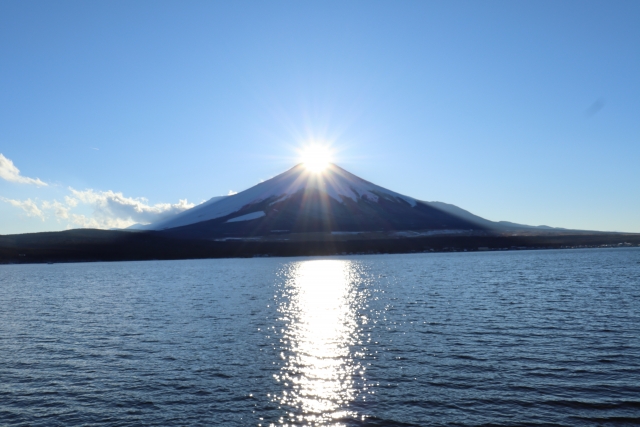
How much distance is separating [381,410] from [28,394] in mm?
17895

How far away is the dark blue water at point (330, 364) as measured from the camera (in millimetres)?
21016

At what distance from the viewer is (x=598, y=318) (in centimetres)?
4138

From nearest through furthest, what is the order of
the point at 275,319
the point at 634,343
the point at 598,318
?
the point at 634,343 → the point at 598,318 → the point at 275,319

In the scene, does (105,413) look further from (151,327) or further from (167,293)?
(167,293)

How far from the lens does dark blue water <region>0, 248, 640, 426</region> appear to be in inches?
827

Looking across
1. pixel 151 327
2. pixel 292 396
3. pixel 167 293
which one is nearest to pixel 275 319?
pixel 151 327

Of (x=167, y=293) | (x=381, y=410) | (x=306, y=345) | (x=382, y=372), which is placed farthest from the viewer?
(x=167, y=293)

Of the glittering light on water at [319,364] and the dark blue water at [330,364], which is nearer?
the dark blue water at [330,364]

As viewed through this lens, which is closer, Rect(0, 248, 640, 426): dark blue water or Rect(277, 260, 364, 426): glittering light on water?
Rect(0, 248, 640, 426): dark blue water

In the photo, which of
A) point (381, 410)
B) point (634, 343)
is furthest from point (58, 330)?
point (634, 343)

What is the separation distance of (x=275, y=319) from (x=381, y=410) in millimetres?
26426

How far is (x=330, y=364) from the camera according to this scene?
29016mm

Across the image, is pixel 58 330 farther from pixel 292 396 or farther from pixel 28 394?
pixel 292 396

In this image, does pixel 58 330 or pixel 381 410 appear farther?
pixel 58 330
